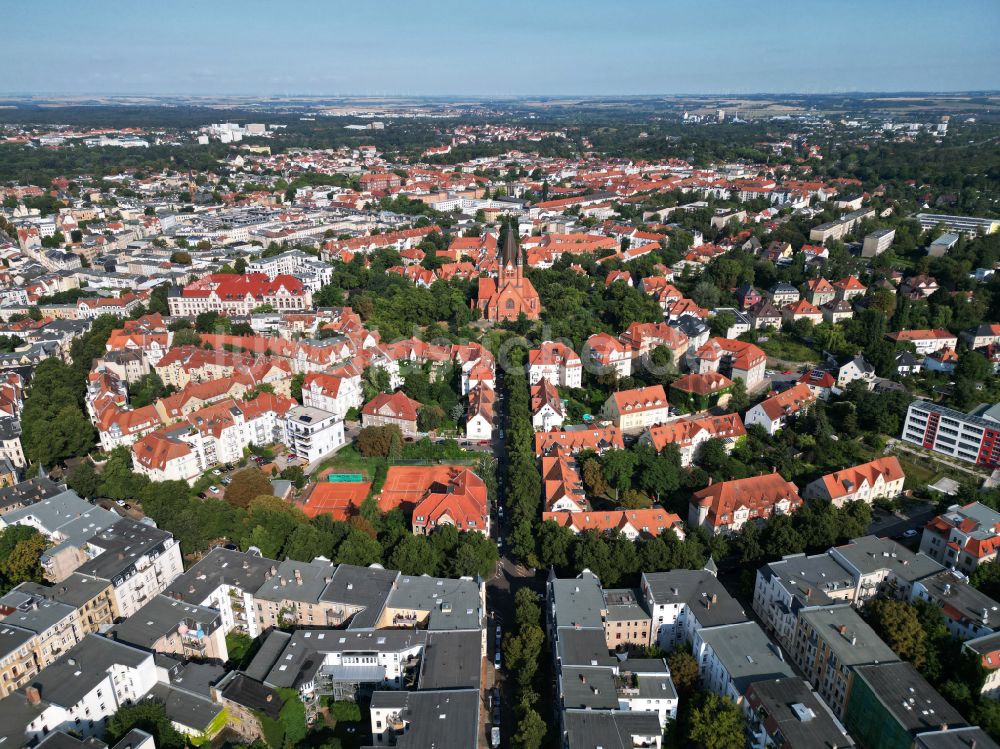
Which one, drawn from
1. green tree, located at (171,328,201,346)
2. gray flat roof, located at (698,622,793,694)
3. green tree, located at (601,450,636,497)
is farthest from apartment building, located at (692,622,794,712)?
green tree, located at (171,328,201,346)

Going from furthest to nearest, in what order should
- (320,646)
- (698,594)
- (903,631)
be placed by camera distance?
(698,594), (903,631), (320,646)

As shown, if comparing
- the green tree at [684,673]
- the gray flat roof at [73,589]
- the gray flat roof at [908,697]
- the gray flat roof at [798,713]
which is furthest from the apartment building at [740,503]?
the gray flat roof at [73,589]

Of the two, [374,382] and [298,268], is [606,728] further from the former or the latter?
[298,268]

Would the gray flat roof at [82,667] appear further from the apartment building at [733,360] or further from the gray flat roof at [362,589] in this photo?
the apartment building at [733,360]

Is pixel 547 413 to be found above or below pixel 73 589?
above

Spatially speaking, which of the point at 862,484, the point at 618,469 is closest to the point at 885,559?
the point at 862,484

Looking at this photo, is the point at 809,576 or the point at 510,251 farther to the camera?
the point at 510,251

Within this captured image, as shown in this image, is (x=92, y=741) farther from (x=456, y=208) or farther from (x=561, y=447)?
(x=456, y=208)
